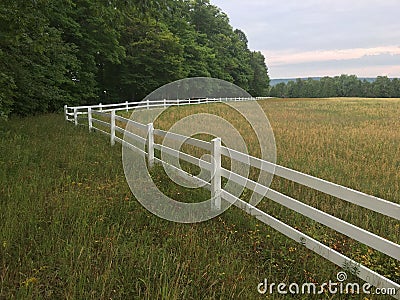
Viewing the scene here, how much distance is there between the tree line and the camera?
133750 mm

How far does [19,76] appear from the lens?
1395cm

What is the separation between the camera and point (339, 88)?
503 feet

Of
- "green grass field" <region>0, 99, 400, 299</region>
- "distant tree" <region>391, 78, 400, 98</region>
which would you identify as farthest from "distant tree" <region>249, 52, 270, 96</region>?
"green grass field" <region>0, 99, 400, 299</region>

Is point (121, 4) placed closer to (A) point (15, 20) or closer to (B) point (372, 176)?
(A) point (15, 20)

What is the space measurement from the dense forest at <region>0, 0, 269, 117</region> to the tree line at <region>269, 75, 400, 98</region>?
252 feet

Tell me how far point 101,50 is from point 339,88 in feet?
471

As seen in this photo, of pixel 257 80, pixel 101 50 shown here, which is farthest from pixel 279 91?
pixel 101 50

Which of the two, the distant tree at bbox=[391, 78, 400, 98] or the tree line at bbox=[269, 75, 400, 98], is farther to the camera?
the tree line at bbox=[269, 75, 400, 98]

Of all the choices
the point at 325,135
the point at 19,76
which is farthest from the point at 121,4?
the point at 325,135

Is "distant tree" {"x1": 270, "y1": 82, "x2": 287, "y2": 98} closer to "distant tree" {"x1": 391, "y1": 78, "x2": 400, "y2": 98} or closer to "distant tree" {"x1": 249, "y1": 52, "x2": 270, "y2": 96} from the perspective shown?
"distant tree" {"x1": 391, "y1": 78, "x2": 400, "y2": 98}

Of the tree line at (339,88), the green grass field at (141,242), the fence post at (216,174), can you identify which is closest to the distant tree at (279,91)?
the tree line at (339,88)

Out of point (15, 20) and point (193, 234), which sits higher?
point (15, 20)

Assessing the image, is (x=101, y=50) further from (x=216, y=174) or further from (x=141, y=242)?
(x=141, y=242)

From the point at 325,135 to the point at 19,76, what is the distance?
39.5ft
